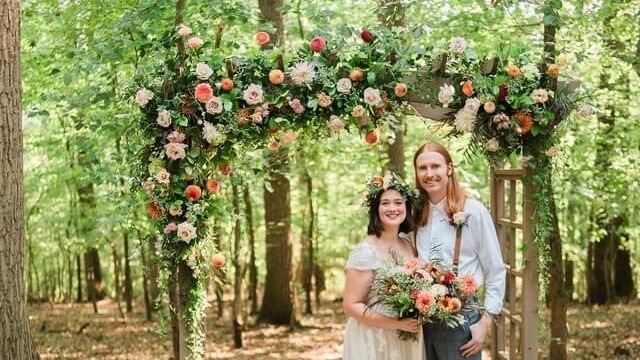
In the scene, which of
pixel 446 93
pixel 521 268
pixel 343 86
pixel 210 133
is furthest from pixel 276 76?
pixel 521 268

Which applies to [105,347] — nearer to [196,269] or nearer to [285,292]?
[285,292]

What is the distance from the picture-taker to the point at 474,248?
15.1 ft

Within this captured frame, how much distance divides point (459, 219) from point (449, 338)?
75cm

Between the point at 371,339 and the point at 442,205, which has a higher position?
the point at 442,205

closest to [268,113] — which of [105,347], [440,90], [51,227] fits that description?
[440,90]

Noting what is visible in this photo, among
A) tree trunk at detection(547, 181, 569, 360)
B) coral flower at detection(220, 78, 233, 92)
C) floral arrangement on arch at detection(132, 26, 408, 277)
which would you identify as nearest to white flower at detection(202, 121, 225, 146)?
floral arrangement on arch at detection(132, 26, 408, 277)

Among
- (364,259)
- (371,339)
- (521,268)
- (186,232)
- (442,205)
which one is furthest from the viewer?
(521,268)

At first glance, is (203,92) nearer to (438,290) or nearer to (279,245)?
(438,290)

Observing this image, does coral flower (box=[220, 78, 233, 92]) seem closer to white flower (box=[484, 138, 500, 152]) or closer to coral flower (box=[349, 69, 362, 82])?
coral flower (box=[349, 69, 362, 82])

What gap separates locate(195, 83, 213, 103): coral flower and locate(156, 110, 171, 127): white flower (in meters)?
0.24

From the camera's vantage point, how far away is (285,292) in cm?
1129

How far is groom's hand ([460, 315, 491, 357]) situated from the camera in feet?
14.2

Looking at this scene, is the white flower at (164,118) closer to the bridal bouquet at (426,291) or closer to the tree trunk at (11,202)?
the tree trunk at (11,202)

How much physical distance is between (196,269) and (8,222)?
1376 millimetres
